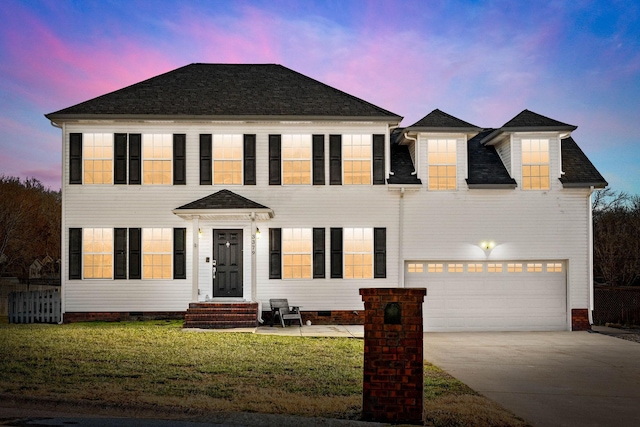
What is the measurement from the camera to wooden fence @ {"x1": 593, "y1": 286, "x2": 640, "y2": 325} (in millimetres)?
22516

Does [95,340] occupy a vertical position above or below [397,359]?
below

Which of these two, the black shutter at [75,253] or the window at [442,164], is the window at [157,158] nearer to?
the black shutter at [75,253]

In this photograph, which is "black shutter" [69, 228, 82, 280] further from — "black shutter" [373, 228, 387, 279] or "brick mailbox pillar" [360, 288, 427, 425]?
"brick mailbox pillar" [360, 288, 427, 425]

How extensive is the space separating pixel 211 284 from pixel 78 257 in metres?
4.11

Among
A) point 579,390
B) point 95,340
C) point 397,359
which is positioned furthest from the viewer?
point 95,340

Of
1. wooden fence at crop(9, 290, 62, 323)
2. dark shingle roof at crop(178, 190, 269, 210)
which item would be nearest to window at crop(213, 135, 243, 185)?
dark shingle roof at crop(178, 190, 269, 210)

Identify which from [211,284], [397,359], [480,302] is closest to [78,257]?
[211,284]

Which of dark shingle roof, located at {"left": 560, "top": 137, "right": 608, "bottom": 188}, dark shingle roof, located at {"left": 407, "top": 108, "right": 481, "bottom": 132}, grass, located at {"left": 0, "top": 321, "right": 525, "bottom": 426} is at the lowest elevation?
grass, located at {"left": 0, "top": 321, "right": 525, "bottom": 426}

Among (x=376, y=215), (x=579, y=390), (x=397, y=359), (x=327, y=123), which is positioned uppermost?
(x=327, y=123)

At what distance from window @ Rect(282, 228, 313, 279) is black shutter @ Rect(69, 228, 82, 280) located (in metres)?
6.15

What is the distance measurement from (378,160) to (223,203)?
4965mm

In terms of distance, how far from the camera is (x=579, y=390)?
404 inches

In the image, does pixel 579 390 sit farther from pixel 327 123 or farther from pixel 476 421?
pixel 327 123

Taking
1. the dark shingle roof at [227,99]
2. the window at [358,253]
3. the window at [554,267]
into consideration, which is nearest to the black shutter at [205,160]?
the dark shingle roof at [227,99]
